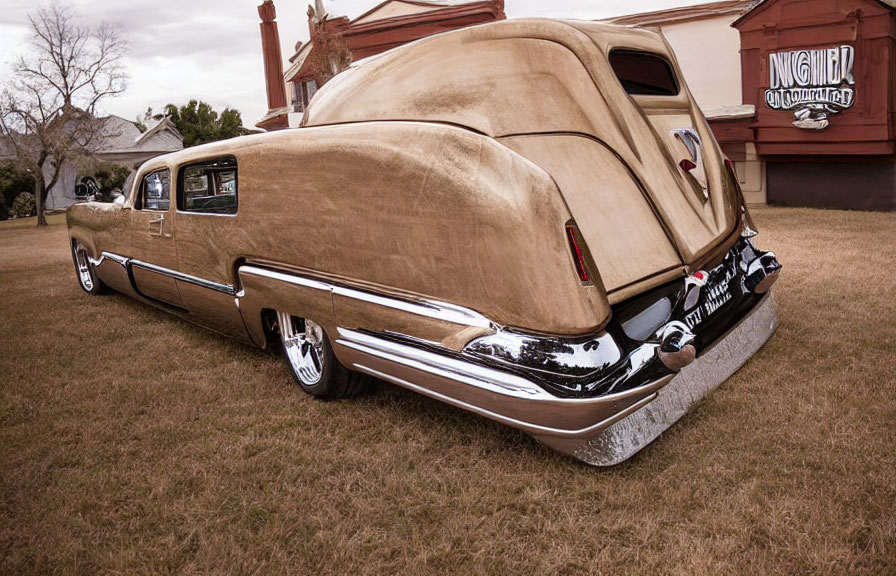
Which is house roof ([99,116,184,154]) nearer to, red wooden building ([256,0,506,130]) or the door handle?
red wooden building ([256,0,506,130])

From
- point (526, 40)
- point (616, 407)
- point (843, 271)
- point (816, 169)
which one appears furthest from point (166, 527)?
point (816, 169)

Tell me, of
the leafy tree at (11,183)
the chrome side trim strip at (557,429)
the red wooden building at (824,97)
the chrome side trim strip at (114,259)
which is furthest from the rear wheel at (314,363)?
the leafy tree at (11,183)

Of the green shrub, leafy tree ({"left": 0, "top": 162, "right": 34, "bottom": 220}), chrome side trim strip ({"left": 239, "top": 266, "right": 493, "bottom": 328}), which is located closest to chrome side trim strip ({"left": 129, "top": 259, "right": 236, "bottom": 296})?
chrome side trim strip ({"left": 239, "top": 266, "right": 493, "bottom": 328})

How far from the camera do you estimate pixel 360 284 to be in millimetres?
3334

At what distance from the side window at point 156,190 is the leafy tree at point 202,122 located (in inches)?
1555

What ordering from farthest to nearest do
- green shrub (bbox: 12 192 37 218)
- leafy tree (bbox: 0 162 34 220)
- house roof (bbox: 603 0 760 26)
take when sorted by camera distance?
green shrub (bbox: 12 192 37 218), leafy tree (bbox: 0 162 34 220), house roof (bbox: 603 0 760 26)

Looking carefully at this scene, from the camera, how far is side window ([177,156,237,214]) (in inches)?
167

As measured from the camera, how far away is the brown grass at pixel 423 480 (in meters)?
2.45

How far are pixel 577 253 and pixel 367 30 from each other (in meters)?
18.3

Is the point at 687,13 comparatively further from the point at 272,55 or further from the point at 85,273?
the point at 272,55

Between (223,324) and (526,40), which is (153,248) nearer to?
(223,324)

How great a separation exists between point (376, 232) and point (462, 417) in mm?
1102

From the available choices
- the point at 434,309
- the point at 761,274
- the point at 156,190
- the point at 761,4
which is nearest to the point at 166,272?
the point at 156,190

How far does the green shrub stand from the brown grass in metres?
28.4
